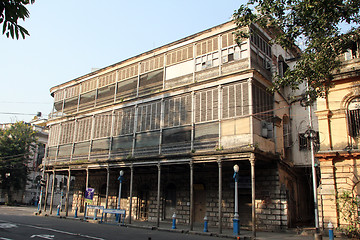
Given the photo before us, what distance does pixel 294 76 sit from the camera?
12375 mm

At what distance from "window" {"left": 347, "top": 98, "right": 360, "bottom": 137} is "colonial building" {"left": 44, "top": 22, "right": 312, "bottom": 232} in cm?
358

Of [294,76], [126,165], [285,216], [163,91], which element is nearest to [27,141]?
[126,165]

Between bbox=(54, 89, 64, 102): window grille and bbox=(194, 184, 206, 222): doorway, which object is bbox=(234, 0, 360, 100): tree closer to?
bbox=(194, 184, 206, 222): doorway

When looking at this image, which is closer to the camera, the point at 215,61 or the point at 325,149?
the point at 325,149

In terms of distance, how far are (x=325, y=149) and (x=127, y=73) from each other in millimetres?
15747

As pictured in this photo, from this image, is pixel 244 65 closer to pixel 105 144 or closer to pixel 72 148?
pixel 105 144

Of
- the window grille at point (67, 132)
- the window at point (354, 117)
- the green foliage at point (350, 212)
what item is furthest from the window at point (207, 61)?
the window grille at point (67, 132)

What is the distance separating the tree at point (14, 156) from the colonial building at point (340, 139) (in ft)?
125

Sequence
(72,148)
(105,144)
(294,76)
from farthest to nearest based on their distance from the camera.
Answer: (72,148), (105,144), (294,76)

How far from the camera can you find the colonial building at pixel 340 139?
589 inches

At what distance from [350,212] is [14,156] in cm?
4074

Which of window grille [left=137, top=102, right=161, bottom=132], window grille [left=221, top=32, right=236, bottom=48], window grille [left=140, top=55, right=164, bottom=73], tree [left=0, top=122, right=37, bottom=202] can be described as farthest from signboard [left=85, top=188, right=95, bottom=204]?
tree [left=0, top=122, right=37, bottom=202]

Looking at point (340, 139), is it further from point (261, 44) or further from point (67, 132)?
point (67, 132)

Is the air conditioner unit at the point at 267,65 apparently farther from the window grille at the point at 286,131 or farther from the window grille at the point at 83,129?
the window grille at the point at 83,129
